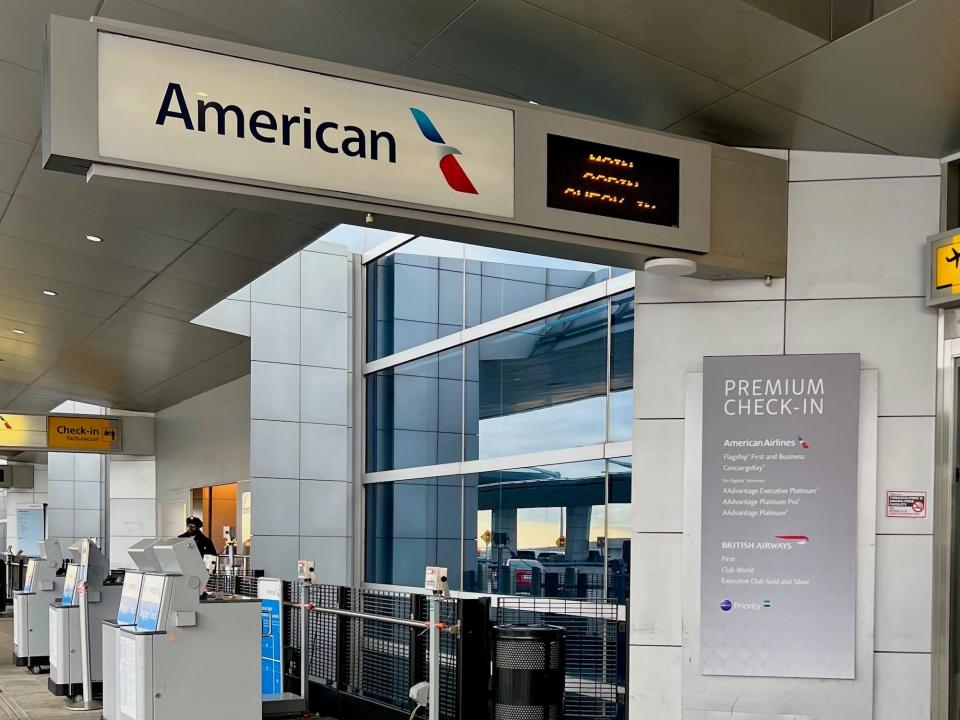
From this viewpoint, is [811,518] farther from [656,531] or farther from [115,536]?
[115,536]

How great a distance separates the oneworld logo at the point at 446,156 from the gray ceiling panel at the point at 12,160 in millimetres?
3986

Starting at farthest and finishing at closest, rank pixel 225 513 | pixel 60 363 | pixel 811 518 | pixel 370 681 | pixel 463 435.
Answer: pixel 225 513 → pixel 60 363 → pixel 463 435 → pixel 370 681 → pixel 811 518

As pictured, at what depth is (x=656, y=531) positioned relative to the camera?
212 inches

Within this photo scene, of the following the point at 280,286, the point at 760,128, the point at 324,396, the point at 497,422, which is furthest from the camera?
the point at 324,396

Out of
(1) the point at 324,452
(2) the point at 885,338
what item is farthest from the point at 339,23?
(1) the point at 324,452

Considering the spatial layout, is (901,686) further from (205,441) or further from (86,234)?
(205,441)

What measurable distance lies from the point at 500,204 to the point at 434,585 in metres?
4.54

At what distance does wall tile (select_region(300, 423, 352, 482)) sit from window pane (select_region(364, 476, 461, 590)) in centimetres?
82

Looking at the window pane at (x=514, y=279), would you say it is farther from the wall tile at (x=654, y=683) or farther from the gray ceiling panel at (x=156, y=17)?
the gray ceiling panel at (x=156, y=17)

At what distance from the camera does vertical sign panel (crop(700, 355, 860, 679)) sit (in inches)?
199

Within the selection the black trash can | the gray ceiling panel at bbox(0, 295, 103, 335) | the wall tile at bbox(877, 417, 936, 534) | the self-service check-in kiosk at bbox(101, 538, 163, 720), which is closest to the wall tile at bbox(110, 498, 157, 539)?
the gray ceiling panel at bbox(0, 295, 103, 335)

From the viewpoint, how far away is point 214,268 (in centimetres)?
998

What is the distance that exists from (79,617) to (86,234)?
5.04m

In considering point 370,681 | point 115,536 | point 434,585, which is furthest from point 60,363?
point 434,585
